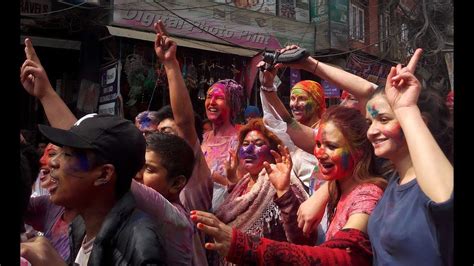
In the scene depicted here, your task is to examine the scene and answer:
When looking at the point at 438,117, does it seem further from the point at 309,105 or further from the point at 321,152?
the point at 309,105

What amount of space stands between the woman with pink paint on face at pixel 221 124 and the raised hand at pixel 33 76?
1067 mm

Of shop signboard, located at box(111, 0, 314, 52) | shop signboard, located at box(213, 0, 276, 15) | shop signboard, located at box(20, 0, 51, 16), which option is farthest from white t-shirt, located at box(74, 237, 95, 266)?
shop signboard, located at box(20, 0, 51, 16)

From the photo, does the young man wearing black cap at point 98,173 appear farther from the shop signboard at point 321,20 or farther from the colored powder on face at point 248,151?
the shop signboard at point 321,20

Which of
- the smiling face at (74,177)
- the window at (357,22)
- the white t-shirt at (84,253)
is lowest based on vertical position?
the white t-shirt at (84,253)

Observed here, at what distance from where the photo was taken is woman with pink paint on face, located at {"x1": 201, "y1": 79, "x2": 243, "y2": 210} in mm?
3109

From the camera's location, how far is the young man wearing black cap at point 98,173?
5.62 ft

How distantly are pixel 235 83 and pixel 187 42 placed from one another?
30.3 inches

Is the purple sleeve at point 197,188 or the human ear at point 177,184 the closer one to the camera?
the human ear at point 177,184

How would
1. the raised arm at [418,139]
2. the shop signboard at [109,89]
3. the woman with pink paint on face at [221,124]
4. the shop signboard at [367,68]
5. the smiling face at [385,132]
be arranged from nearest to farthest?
1. the raised arm at [418,139]
2. the smiling face at [385,132]
3. the shop signboard at [367,68]
4. the woman with pink paint on face at [221,124]
5. the shop signboard at [109,89]

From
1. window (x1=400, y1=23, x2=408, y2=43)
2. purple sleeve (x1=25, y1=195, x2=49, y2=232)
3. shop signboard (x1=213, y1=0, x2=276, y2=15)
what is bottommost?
purple sleeve (x1=25, y1=195, x2=49, y2=232)

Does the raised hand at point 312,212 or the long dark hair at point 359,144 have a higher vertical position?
the long dark hair at point 359,144

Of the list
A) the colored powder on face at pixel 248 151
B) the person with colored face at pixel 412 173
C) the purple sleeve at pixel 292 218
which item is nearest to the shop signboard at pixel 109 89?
the colored powder on face at pixel 248 151

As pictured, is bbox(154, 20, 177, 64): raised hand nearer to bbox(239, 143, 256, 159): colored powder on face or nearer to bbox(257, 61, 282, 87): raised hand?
bbox(257, 61, 282, 87): raised hand

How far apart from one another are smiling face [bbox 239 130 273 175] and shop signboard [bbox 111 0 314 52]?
526mm
